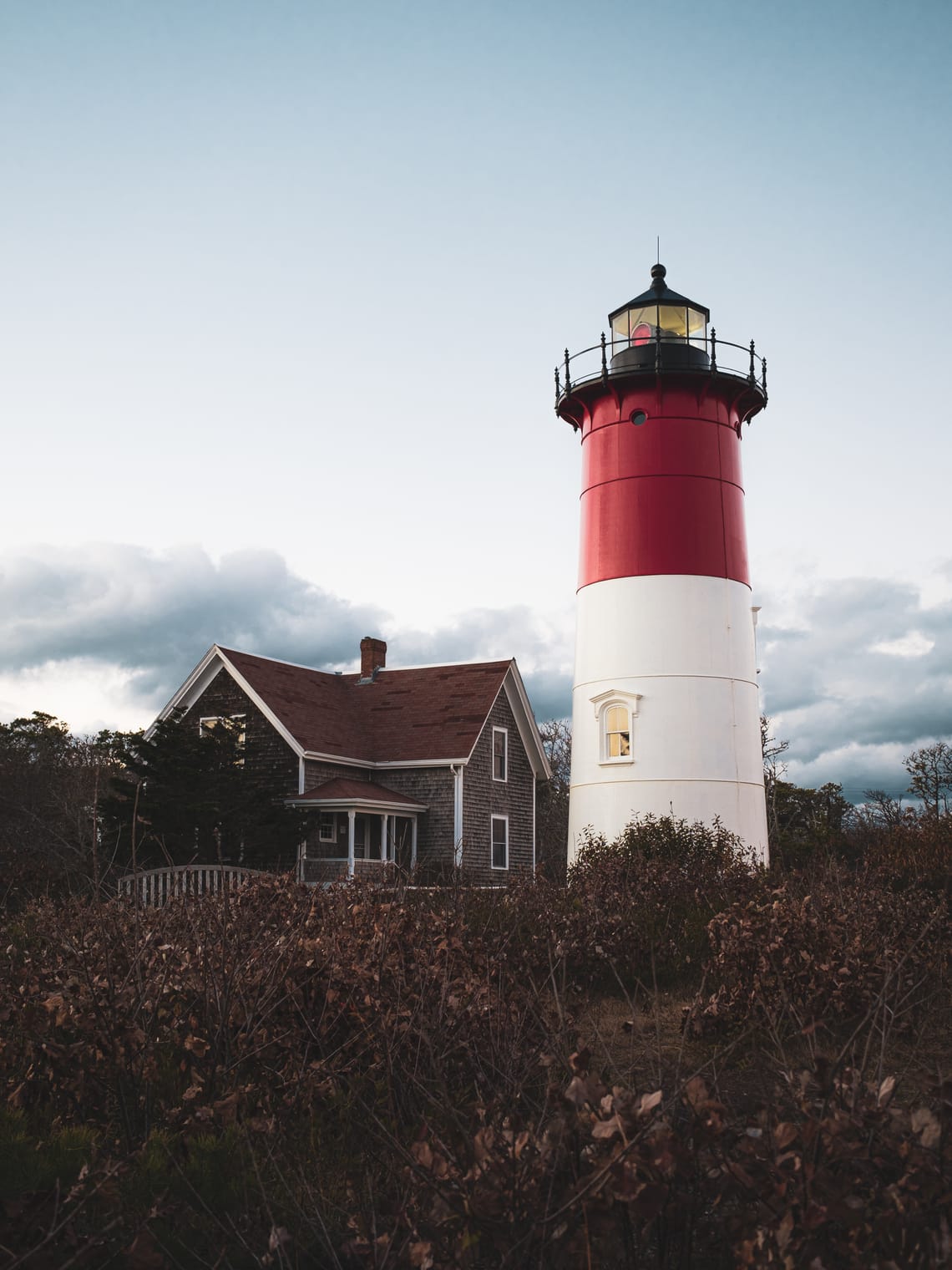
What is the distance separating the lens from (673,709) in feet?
67.5

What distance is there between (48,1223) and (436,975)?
3.02m

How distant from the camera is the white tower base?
20.3 metres

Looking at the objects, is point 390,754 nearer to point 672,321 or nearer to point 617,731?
point 617,731

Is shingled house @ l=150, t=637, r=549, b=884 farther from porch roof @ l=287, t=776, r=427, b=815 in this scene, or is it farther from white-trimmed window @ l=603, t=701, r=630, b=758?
white-trimmed window @ l=603, t=701, r=630, b=758

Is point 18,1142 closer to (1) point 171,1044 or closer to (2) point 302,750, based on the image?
(1) point 171,1044

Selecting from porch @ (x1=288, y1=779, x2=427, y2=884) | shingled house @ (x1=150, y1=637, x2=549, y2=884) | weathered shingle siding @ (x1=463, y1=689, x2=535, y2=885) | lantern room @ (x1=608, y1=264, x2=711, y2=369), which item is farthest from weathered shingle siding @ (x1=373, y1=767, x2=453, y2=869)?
lantern room @ (x1=608, y1=264, x2=711, y2=369)

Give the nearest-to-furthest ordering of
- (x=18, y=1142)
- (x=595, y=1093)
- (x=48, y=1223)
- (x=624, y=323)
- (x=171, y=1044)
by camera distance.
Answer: (x=595, y=1093)
(x=48, y=1223)
(x=18, y=1142)
(x=171, y=1044)
(x=624, y=323)

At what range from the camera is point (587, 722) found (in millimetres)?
21484

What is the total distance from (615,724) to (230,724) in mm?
11118

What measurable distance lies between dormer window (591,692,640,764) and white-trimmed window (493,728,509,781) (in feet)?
30.3

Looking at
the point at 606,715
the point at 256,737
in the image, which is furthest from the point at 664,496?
the point at 256,737

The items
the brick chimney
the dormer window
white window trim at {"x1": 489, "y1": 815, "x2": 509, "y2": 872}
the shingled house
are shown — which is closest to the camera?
the dormer window

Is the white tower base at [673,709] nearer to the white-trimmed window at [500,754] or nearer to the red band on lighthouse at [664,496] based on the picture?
the red band on lighthouse at [664,496]

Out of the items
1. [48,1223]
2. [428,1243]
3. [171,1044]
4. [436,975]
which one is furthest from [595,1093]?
[171,1044]
